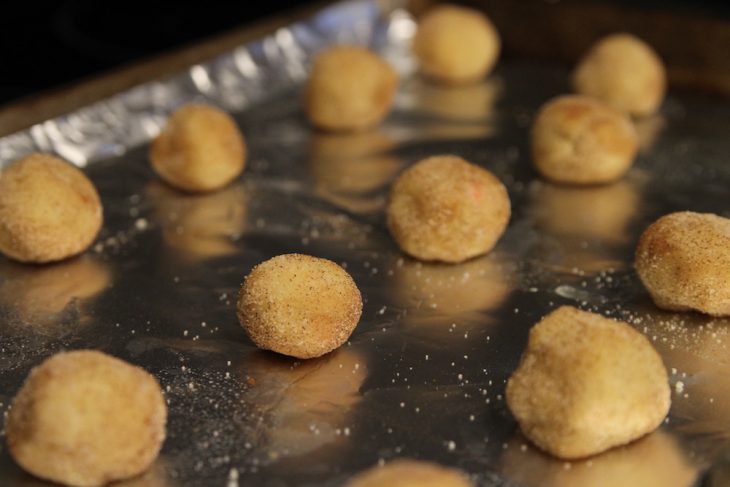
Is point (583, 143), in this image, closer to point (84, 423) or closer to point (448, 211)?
point (448, 211)

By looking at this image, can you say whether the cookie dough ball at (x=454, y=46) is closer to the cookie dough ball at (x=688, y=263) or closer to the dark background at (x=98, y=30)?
the dark background at (x=98, y=30)

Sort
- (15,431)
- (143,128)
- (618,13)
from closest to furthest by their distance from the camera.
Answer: (15,431) → (143,128) → (618,13)

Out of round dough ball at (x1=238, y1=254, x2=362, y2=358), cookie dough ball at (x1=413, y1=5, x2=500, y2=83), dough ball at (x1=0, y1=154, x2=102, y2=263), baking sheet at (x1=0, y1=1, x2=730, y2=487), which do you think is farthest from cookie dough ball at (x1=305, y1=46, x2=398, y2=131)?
round dough ball at (x1=238, y1=254, x2=362, y2=358)

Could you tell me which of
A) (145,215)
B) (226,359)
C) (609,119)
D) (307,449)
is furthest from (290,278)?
(609,119)

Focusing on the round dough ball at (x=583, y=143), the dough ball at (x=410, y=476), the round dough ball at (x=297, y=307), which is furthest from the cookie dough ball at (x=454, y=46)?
the dough ball at (x=410, y=476)

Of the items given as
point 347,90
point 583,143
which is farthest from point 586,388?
point 347,90

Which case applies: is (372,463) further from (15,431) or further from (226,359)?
(15,431)
